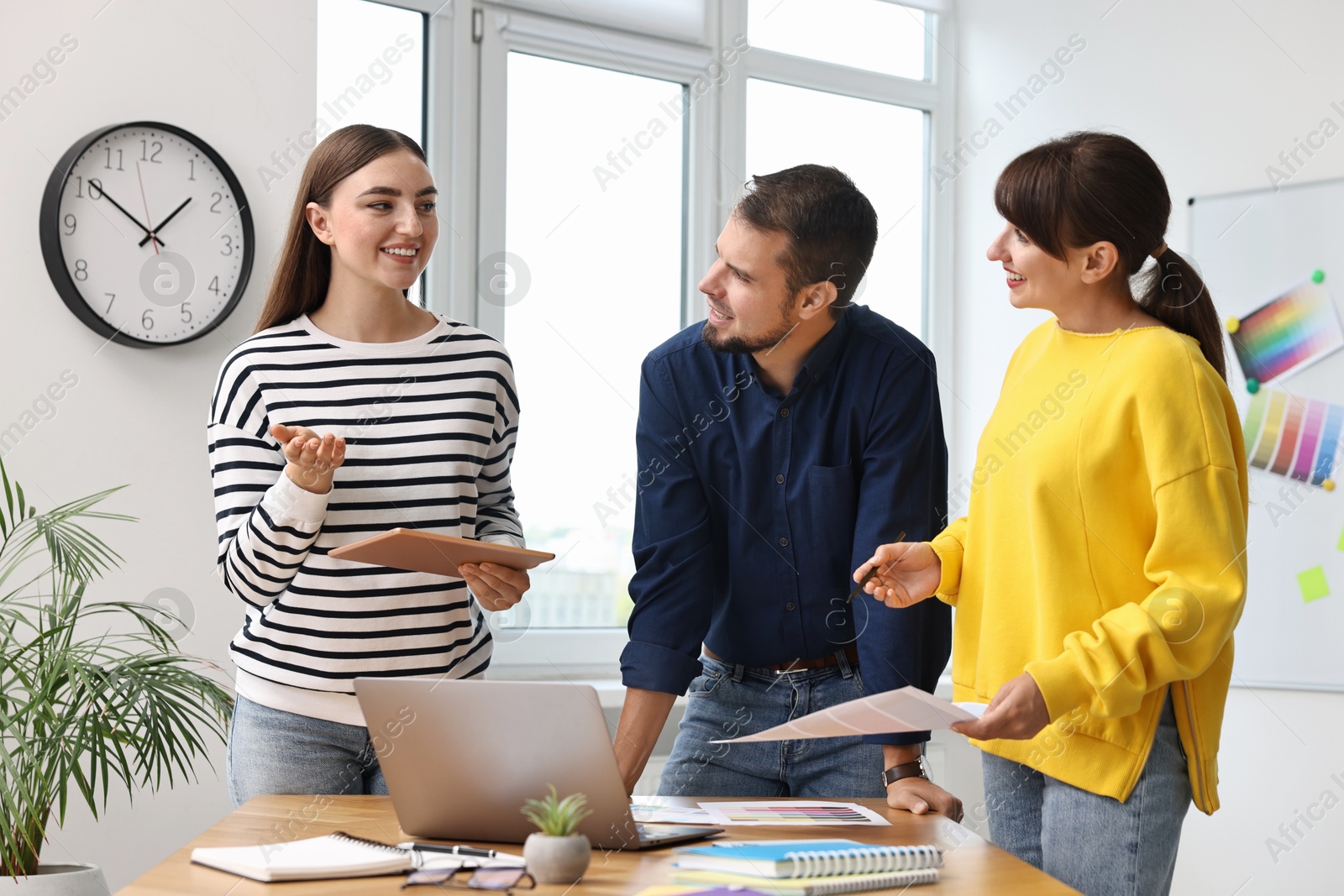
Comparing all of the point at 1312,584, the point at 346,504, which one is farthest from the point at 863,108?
the point at 346,504

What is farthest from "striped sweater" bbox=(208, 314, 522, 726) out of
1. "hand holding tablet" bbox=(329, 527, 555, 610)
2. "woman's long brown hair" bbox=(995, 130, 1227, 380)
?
"woman's long brown hair" bbox=(995, 130, 1227, 380)

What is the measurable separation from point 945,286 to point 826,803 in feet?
9.44

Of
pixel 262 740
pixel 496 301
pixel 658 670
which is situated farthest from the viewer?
pixel 496 301

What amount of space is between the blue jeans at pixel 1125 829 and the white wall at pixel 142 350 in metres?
1.86

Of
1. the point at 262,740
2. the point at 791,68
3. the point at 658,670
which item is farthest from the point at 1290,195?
Result: the point at 262,740

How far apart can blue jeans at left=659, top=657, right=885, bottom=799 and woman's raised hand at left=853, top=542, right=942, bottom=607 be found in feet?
0.72

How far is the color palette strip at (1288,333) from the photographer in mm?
3035

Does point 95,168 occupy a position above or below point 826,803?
above

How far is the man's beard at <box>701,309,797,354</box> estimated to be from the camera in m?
1.80

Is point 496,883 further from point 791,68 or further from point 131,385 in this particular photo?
point 791,68

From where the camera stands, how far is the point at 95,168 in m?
2.47

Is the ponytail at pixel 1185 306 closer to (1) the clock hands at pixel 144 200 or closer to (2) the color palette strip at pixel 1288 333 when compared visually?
(2) the color palette strip at pixel 1288 333

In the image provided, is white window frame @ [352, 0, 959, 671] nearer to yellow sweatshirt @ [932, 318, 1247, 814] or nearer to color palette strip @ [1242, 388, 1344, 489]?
color palette strip @ [1242, 388, 1344, 489]

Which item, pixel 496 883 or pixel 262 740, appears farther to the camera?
pixel 262 740
